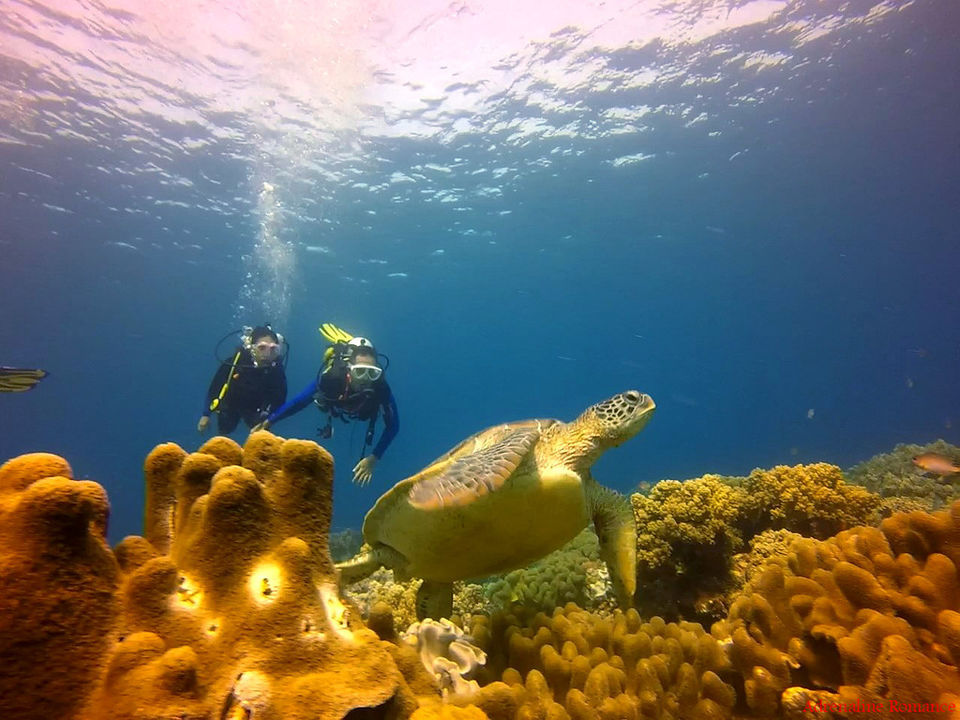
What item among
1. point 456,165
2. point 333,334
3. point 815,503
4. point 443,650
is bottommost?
point 443,650

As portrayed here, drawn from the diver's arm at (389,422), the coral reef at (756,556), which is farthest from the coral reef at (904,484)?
the diver's arm at (389,422)

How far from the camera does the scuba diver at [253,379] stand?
480 inches

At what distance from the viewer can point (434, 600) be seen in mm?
4207

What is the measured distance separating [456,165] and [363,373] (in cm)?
1977

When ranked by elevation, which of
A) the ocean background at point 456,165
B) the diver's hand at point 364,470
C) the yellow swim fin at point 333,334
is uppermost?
the ocean background at point 456,165

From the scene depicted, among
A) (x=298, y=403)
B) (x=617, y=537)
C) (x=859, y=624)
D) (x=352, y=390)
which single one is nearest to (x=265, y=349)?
(x=298, y=403)

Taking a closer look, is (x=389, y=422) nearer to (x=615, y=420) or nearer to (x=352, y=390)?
(x=352, y=390)

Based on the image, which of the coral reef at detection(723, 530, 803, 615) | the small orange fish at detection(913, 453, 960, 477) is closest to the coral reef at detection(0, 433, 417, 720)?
the coral reef at detection(723, 530, 803, 615)

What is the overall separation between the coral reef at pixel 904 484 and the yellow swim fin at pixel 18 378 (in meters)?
10.1

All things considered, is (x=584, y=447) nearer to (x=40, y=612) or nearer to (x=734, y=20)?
(x=40, y=612)

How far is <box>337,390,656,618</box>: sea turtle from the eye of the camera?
322 centimetres

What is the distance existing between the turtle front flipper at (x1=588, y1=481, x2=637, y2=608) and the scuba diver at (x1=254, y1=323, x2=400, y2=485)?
23.3 ft

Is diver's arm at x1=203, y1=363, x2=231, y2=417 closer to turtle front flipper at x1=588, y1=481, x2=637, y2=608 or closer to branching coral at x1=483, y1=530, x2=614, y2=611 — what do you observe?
branching coral at x1=483, y1=530, x2=614, y2=611

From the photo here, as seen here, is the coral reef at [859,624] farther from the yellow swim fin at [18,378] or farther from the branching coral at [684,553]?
the yellow swim fin at [18,378]
